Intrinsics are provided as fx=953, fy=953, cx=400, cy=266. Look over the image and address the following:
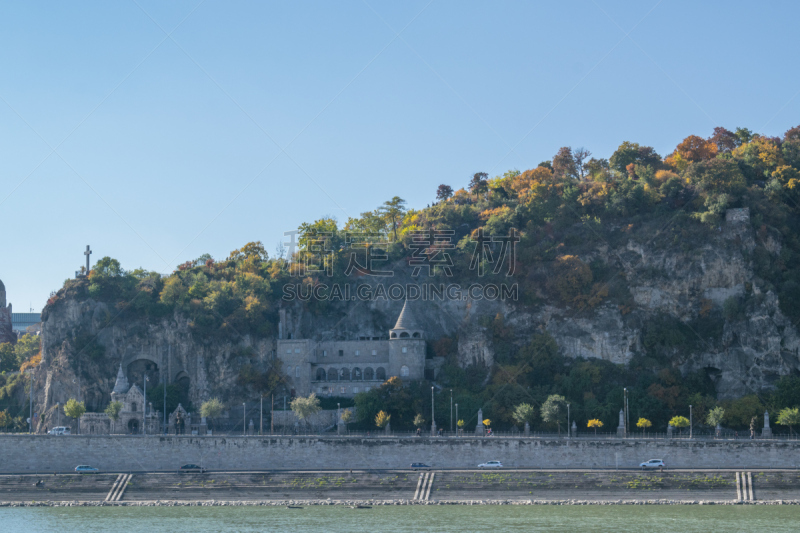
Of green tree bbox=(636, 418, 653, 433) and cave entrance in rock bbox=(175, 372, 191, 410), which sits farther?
cave entrance in rock bbox=(175, 372, 191, 410)

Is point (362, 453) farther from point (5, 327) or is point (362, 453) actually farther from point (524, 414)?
point (5, 327)

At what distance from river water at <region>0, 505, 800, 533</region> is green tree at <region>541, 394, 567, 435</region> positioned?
14.7 meters

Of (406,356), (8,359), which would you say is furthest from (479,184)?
(8,359)

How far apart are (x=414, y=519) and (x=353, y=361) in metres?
36.1

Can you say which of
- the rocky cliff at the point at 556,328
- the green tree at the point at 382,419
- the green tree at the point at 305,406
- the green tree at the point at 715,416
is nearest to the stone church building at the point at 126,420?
the rocky cliff at the point at 556,328

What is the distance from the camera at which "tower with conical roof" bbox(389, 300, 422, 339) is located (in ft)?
309

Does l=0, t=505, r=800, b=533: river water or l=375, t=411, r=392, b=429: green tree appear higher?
l=375, t=411, r=392, b=429: green tree

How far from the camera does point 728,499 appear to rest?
221 ft

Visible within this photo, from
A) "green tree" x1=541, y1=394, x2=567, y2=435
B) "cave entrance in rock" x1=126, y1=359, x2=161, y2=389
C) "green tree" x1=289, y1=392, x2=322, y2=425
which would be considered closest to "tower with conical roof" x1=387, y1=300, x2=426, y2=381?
"green tree" x1=289, y1=392, x2=322, y2=425

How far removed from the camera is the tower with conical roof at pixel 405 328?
94162mm

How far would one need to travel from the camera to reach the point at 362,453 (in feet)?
257

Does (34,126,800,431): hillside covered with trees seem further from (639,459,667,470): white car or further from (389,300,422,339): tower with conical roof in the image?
(639,459,667,470): white car

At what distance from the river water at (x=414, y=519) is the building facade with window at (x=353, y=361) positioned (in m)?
26.4

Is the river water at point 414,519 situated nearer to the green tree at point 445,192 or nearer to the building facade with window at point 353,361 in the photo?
the building facade with window at point 353,361
